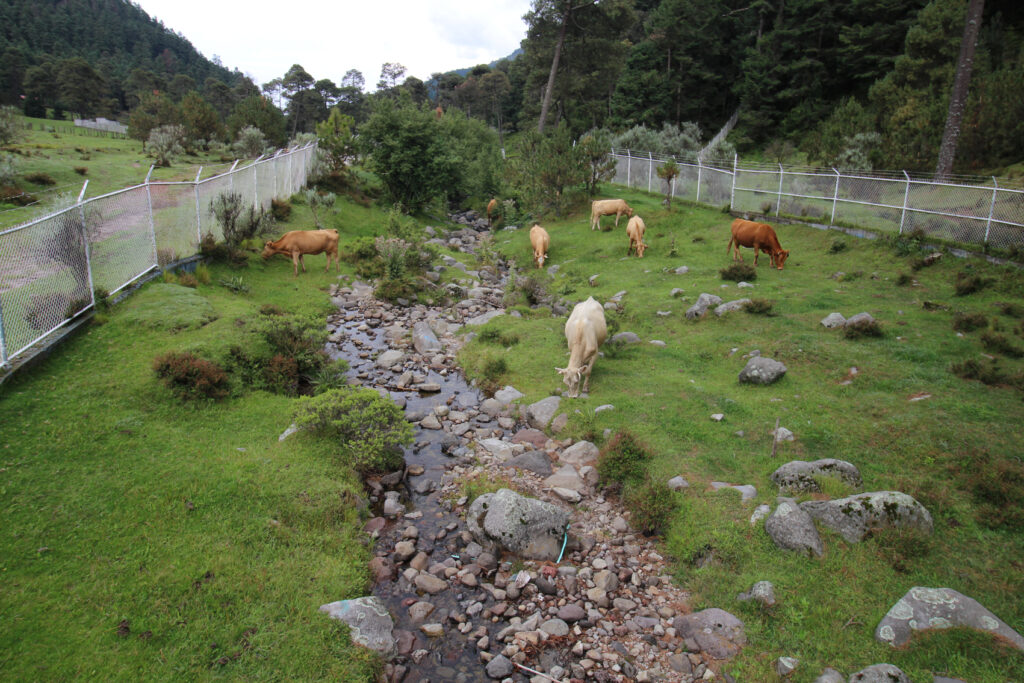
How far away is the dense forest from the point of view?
81.6 ft

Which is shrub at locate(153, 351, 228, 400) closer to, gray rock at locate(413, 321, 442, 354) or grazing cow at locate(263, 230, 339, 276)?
gray rock at locate(413, 321, 442, 354)

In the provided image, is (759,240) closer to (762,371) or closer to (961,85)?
(762,371)

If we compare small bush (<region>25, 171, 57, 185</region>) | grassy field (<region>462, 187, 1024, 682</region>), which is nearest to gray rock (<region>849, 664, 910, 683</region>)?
grassy field (<region>462, 187, 1024, 682</region>)

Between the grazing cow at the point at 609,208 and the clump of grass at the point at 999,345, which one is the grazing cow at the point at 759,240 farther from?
the grazing cow at the point at 609,208

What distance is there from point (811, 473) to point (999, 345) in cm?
541

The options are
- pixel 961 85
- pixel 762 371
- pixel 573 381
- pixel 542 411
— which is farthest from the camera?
pixel 961 85

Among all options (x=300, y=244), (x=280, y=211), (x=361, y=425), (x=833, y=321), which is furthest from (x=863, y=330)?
(x=280, y=211)

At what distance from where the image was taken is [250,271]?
1548 cm

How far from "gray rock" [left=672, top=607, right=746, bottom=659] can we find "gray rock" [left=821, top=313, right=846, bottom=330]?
758cm

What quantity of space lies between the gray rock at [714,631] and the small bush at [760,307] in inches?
324

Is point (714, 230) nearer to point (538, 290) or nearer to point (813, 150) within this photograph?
point (538, 290)

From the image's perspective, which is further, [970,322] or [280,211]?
[280,211]

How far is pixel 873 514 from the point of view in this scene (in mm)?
5926

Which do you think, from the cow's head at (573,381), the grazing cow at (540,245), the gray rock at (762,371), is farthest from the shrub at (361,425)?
the grazing cow at (540,245)
